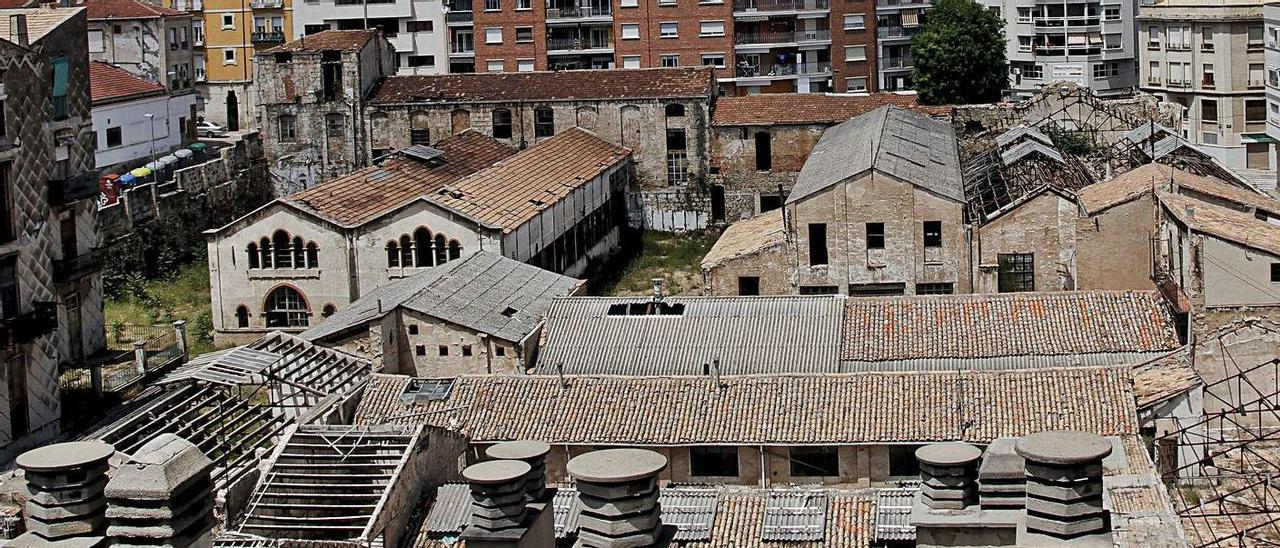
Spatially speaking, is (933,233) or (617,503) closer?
(617,503)

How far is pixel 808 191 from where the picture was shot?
52.5 metres

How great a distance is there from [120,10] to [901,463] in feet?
179

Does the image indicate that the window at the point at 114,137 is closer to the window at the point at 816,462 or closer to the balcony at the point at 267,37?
the balcony at the point at 267,37

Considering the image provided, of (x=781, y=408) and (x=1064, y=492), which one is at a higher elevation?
(x=1064, y=492)

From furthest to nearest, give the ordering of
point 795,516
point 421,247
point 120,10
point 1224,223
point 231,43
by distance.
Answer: point 231,43 < point 120,10 < point 421,247 < point 1224,223 < point 795,516

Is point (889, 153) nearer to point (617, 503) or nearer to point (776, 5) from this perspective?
point (776, 5)

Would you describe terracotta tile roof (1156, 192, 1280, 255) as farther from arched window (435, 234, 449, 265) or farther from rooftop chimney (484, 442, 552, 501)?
rooftop chimney (484, 442, 552, 501)

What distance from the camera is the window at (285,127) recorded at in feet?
235

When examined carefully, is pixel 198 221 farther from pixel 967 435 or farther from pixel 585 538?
pixel 585 538

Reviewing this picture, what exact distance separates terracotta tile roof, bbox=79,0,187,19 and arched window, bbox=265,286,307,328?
29728 mm

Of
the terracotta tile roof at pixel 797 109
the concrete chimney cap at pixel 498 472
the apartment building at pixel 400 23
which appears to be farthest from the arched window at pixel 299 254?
the concrete chimney cap at pixel 498 472

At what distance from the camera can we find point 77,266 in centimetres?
4331

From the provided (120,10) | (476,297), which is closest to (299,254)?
(476,297)

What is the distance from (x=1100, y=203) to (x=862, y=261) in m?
6.37
